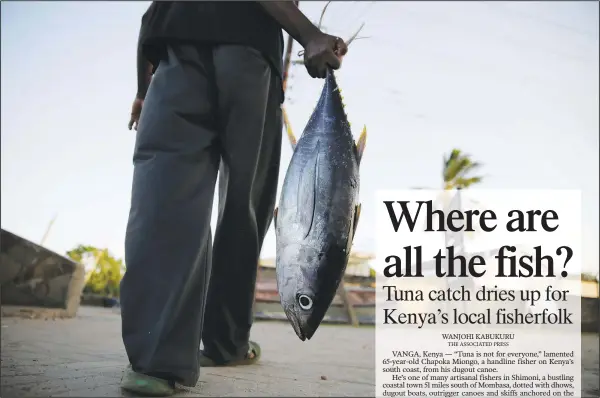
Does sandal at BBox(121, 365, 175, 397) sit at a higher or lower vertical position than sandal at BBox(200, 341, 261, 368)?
higher

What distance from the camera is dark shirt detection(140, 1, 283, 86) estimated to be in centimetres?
190

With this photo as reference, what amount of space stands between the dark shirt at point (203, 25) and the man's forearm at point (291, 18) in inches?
4.3

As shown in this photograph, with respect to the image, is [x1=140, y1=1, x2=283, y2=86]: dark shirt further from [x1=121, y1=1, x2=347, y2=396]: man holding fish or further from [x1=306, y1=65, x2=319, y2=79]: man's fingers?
[x1=306, y1=65, x2=319, y2=79]: man's fingers

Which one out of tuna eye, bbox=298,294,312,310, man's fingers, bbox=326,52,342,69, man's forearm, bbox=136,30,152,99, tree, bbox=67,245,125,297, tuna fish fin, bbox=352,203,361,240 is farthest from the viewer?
tree, bbox=67,245,125,297

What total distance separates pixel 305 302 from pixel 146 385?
57cm

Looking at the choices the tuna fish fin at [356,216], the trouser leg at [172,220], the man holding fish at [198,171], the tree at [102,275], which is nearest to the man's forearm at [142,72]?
the man holding fish at [198,171]

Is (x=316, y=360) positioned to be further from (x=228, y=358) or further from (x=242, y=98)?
(x=242, y=98)

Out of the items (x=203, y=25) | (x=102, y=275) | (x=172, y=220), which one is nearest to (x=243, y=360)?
(x=172, y=220)

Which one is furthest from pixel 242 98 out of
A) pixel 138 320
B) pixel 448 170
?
pixel 448 170

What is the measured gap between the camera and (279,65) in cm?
215

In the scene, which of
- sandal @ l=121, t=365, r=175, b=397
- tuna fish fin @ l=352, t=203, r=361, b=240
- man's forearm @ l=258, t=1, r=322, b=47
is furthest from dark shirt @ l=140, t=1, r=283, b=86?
sandal @ l=121, t=365, r=175, b=397

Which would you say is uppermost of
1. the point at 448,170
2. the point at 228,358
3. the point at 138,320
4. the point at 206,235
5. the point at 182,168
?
the point at 448,170

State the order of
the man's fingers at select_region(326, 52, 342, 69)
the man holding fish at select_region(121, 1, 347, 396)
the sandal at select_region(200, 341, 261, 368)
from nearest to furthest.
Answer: the man holding fish at select_region(121, 1, 347, 396) → the man's fingers at select_region(326, 52, 342, 69) → the sandal at select_region(200, 341, 261, 368)

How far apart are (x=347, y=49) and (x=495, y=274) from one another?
2019mm
